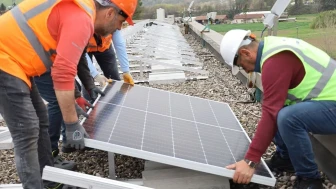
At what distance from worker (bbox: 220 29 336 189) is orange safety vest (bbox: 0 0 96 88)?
4.76ft

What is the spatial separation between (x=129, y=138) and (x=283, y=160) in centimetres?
171

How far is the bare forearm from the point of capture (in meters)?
2.88

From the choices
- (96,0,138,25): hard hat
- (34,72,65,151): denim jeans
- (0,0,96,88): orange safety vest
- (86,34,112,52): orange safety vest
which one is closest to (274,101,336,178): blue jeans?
(96,0,138,25): hard hat

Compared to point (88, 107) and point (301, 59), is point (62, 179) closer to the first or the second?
point (88, 107)

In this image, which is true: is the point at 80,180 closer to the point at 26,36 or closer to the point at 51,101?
the point at 26,36

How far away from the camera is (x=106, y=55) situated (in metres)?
5.58

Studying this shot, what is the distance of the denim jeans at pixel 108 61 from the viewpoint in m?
5.56

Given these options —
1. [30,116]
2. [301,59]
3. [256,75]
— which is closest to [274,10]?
[256,75]

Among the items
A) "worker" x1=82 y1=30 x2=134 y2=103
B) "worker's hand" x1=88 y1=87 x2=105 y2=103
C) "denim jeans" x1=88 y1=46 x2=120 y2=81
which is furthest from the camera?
"denim jeans" x1=88 y1=46 x2=120 y2=81

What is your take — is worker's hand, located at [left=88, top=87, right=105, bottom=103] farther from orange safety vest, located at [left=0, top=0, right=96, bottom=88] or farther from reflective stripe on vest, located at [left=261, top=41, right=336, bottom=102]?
reflective stripe on vest, located at [left=261, top=41, right=336, bottom=102]

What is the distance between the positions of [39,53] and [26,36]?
0.51 ft

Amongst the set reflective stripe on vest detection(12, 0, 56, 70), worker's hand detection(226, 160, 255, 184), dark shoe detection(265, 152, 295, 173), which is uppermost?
reflective stripe on vest detection(12, 0, 56, 70)

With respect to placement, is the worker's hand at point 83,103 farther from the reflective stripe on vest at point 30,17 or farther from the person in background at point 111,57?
the person in background at point 111,57

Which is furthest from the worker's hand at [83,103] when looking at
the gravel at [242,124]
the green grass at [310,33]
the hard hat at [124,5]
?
the green grass at [310,33]
